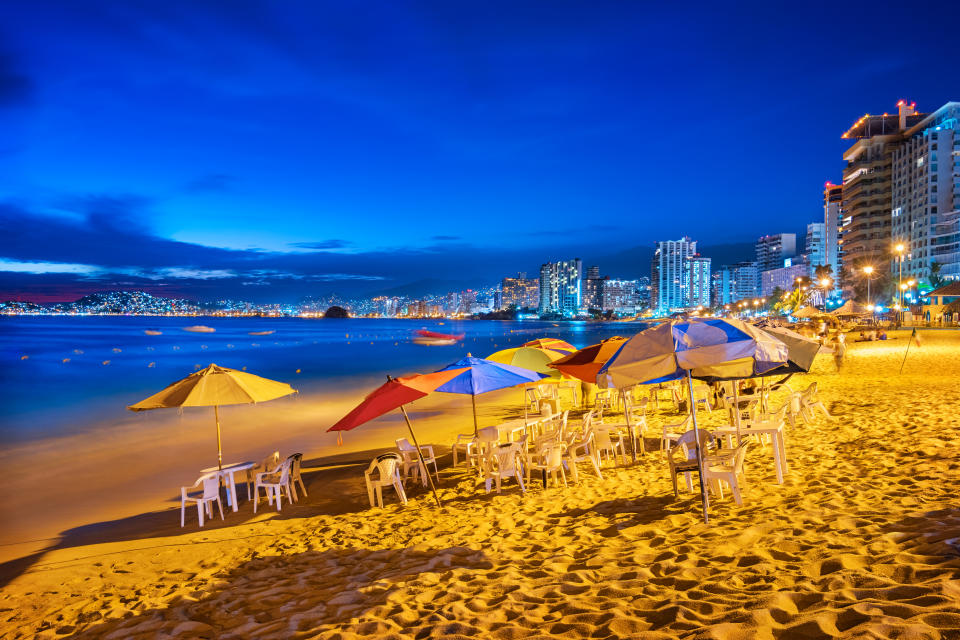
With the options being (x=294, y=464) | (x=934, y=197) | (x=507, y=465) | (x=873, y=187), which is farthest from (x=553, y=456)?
(x=873, y=187)

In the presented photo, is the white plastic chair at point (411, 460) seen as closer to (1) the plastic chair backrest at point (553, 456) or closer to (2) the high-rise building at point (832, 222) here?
(1) the plastic chair backrest at point (553, 456)

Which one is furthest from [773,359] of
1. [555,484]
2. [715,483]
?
[555,484]

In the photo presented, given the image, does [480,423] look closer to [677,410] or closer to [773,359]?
[677,410]

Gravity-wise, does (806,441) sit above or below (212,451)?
above

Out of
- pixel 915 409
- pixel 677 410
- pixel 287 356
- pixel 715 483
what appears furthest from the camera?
pixel 287 356

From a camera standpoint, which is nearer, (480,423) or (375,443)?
(375,443)

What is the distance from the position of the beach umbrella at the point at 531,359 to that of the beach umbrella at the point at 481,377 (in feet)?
6.87

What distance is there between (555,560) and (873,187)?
115282mm

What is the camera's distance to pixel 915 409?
1012cm

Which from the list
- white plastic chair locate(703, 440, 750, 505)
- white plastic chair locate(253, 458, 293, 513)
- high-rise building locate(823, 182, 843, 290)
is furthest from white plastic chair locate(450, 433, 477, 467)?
high-rise building locate(823, 182, 843, 290)

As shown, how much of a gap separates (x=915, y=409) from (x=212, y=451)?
15310 millimetres

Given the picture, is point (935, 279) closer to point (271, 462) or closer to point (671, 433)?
point (671, 433)

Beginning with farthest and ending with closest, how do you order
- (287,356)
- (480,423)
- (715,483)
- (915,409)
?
(287,356), (480,423), (915,409), (715,483)

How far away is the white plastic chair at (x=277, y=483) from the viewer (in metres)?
7.96
